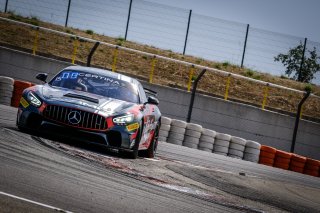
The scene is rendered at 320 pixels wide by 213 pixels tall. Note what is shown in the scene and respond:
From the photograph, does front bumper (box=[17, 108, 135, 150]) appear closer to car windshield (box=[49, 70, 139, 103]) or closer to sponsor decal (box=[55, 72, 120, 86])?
car windshield (box=[49, 70, 139, 103])

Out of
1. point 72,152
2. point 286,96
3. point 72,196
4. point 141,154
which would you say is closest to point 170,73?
point 286,96

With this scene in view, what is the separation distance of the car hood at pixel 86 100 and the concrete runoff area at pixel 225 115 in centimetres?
1255

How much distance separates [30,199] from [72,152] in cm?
373

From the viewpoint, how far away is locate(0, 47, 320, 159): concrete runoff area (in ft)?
77.3

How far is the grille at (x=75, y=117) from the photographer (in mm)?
10047

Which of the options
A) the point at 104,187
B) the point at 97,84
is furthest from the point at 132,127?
the point at 104,187

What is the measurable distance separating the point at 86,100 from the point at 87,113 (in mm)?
396

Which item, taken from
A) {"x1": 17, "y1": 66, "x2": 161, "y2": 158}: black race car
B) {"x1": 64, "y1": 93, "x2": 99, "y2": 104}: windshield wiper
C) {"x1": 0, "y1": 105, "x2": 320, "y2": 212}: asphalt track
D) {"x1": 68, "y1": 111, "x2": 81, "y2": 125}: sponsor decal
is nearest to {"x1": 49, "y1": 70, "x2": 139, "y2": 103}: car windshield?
{"x1": 17, "y1": 66, "x2": 161, "y2": 158}: black race car

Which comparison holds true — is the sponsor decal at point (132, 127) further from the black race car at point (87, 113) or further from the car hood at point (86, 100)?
the car hood at point (86, 100)

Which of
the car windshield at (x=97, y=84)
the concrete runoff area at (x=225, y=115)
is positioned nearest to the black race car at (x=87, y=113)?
the car windshield at (x=97, y=84)

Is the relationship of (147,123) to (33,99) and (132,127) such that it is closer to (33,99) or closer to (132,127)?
(132,127)

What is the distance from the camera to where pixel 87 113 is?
33.1ft

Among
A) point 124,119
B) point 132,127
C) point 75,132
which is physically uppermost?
point 124,119

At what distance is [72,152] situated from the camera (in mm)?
9383
